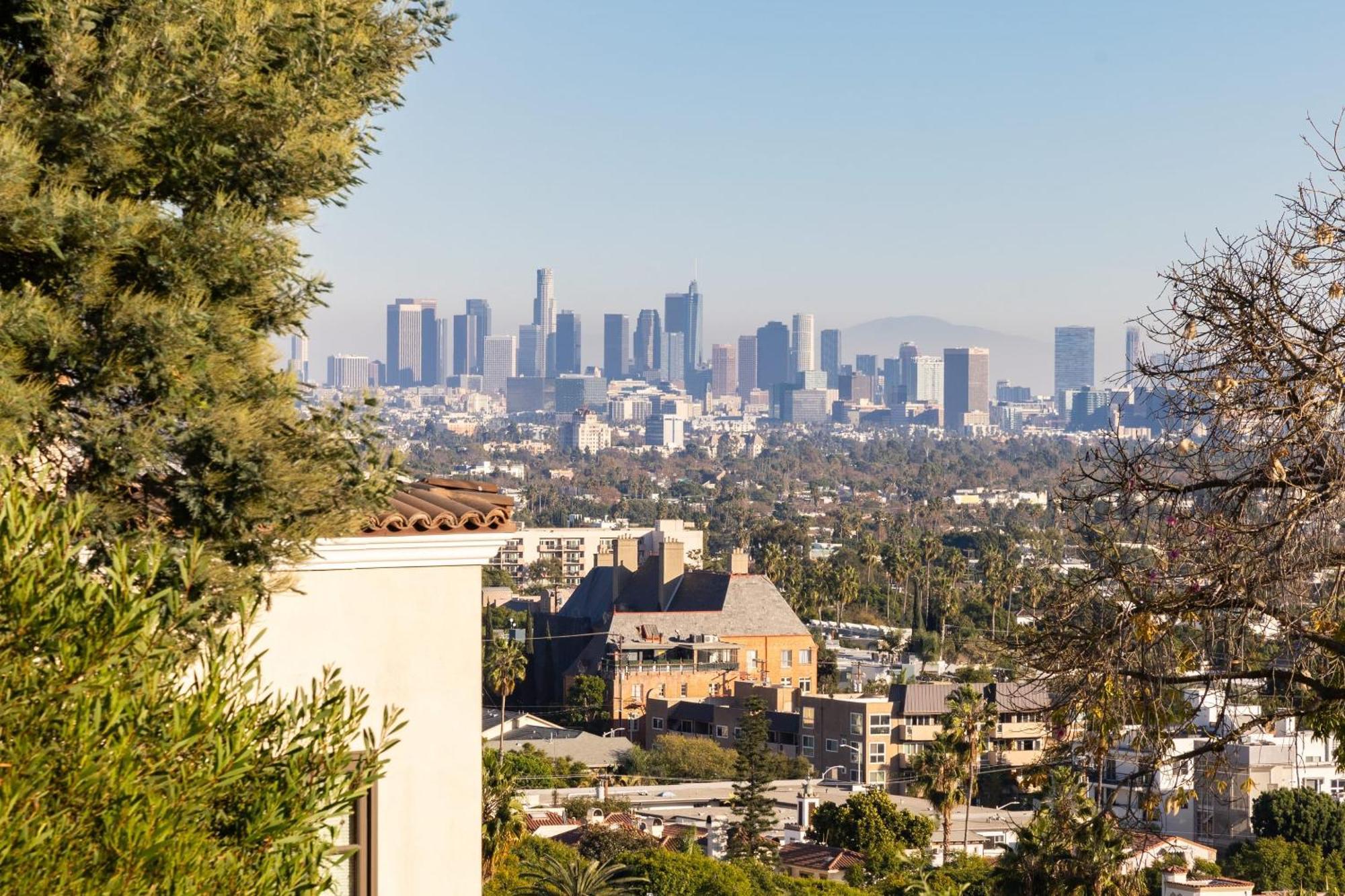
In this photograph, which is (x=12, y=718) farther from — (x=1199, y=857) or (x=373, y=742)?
(x=1199, y=857)

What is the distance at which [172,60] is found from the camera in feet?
14.8

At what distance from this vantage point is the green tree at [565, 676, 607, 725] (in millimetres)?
58344

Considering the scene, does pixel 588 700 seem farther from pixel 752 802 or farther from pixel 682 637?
pixel 752 802

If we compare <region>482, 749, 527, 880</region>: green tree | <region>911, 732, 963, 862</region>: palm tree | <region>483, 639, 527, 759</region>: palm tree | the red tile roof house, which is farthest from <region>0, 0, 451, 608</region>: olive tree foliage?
<region>483, 639, 527, 759</region>: palm tree

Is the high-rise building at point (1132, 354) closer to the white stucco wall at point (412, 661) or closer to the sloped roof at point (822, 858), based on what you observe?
the white stucco wall at point (412, 661)

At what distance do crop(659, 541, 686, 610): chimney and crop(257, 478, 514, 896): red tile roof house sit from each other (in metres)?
59.6

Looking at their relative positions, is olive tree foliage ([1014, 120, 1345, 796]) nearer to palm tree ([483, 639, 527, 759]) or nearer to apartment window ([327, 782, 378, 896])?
apartment window ([327, 782, 378, 896])

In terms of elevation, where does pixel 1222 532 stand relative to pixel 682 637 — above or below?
above

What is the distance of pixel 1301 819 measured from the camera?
3650 cm

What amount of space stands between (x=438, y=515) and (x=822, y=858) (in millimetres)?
29935

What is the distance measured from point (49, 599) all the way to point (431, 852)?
2847 millimetres

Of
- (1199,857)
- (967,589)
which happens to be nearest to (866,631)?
(967,589)

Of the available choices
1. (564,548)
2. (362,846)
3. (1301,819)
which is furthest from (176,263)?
(564,548)

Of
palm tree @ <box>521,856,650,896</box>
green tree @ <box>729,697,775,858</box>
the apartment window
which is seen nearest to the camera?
the apartment window
